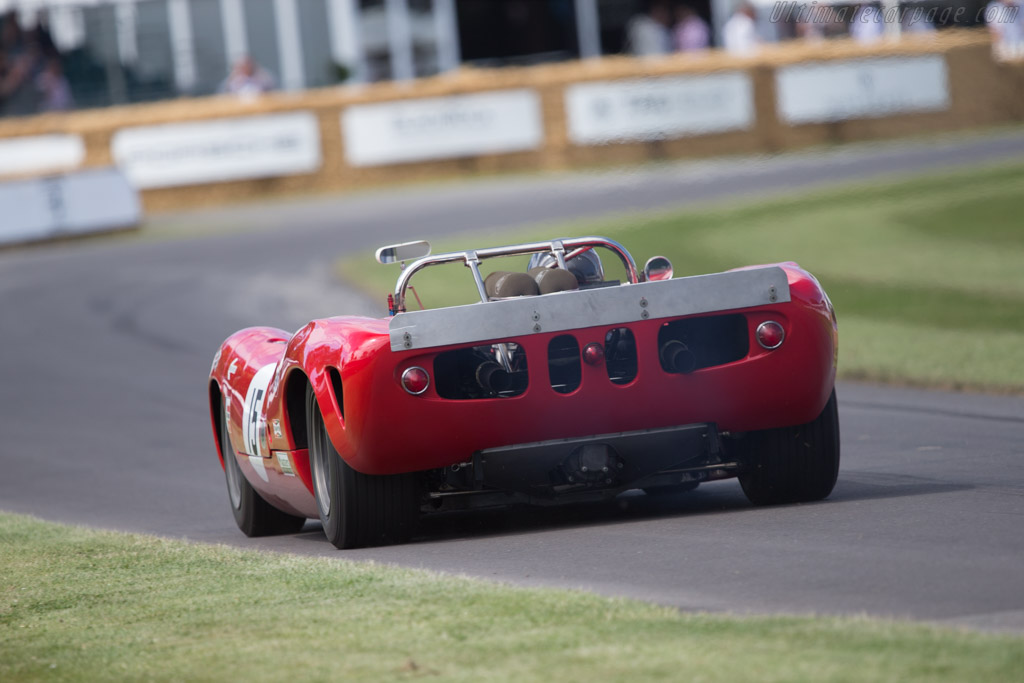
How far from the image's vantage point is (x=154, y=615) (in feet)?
18.5

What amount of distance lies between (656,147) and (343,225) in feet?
22.8

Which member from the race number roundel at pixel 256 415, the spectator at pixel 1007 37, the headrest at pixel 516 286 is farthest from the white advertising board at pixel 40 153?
the headrest at pixel 516 286

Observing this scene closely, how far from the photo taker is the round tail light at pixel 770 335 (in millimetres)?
6789

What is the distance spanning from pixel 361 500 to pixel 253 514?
1.53 meters

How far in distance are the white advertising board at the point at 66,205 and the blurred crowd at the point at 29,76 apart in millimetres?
5954

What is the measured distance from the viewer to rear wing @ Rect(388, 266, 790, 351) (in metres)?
6.45

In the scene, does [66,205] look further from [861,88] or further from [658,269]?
[658,269]

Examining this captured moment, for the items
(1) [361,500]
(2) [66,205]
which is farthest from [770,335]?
(2) [66,205]

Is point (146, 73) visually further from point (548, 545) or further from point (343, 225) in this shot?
point (548, 545)

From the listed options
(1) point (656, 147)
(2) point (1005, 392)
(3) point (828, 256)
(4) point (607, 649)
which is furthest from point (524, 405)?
(1) point (656, 147)

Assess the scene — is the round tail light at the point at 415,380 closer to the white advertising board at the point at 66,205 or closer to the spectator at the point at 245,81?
the white advertising board at the point at 66,205

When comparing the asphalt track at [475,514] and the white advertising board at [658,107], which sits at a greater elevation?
the white advertising board at [658,107]

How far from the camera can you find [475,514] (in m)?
7.85

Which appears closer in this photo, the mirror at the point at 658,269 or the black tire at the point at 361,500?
the black tire at the point at 361,500
